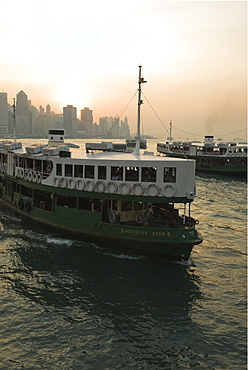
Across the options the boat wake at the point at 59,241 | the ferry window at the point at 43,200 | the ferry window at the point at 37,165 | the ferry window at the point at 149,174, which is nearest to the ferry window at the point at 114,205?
the ferry window at the point at 149,174

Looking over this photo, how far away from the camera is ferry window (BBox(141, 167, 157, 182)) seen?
20234 mm

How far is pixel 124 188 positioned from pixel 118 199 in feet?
2.79

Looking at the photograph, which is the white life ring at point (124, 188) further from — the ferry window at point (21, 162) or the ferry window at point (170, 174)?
the ferry window at point (21, 162)

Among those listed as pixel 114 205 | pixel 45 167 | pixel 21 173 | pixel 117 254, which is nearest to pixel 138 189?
pixel 114 205

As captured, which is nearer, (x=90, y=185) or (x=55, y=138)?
(x=90, y=185)

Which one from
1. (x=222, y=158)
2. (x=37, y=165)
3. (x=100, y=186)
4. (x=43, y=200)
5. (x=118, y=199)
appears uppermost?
(x=222, y=158)

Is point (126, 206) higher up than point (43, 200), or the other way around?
point (126, 206)

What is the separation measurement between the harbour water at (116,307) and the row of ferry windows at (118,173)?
5.01 meters

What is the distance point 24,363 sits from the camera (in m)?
11.7

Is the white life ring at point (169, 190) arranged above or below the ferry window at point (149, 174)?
below

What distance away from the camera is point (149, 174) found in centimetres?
2034

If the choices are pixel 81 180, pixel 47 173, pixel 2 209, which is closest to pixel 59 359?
pixel 81 180

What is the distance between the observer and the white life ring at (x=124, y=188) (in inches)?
806

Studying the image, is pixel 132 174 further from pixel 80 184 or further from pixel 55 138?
pixel 55 138
